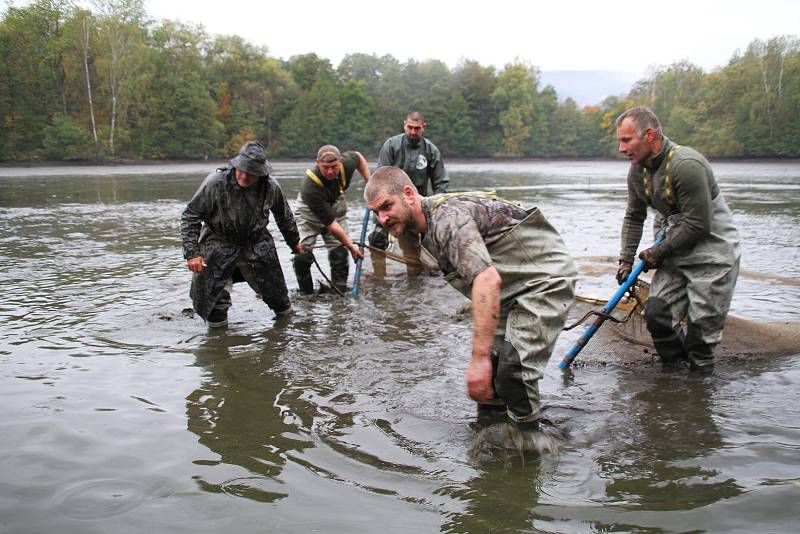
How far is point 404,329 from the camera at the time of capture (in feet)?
22.0

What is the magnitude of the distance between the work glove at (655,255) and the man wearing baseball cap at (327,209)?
3748mm

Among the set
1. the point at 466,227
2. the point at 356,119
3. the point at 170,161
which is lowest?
the point at 466,227

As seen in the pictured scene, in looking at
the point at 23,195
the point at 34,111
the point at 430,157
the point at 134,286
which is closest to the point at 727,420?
the point at 430,157

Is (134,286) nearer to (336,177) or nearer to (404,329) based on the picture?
(336,177)

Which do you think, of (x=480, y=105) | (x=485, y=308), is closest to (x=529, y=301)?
(x=485, y=308)

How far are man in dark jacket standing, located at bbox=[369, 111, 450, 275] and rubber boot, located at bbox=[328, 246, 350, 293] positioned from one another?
89cm

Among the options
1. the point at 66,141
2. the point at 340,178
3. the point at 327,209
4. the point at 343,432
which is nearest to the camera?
the point at 343,432

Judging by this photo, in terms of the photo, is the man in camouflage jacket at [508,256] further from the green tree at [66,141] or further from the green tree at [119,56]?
the green tree at [119,56]

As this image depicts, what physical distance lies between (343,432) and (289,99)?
8717 cm

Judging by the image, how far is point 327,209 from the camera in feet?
26.7

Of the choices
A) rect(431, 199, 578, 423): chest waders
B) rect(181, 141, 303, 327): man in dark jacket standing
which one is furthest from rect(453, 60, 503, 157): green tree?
rect(431, 199, 578, 423): chest waders

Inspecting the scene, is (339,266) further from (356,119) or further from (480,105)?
(480,105)

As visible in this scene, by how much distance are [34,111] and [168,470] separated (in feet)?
223

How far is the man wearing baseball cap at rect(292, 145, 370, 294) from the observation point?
7.88 m
